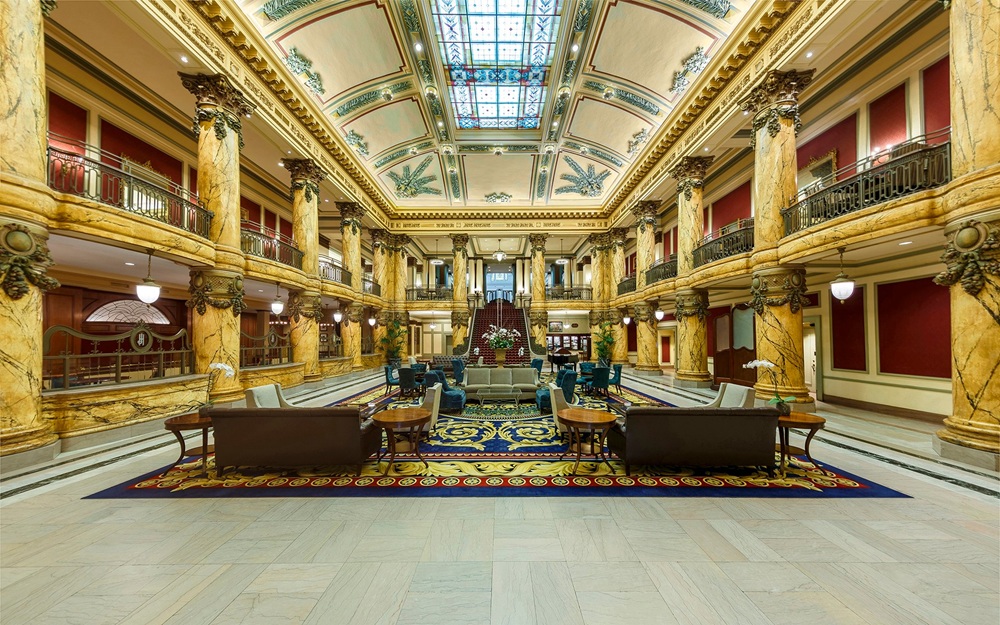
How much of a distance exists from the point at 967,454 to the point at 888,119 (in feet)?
22.0

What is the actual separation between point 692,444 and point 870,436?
13.9 ft

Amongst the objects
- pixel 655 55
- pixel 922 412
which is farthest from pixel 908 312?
pixel 655 55

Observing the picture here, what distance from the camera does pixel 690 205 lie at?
11.4 meters

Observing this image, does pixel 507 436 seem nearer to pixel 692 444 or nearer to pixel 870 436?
pixel 692 444

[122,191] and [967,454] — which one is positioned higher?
[122,191]

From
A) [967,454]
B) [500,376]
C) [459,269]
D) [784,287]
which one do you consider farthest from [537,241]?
[967,454]

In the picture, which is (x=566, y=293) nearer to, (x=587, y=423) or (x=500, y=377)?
(x=500, y=377)

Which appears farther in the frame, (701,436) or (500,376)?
(500,376)

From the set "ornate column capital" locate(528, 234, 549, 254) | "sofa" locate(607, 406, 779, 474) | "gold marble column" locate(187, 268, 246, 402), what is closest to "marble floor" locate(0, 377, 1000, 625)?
"sofa" locate(607, 406, 779, 474)

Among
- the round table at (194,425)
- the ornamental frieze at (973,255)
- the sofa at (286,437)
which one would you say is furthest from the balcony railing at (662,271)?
the round table at (194,425)

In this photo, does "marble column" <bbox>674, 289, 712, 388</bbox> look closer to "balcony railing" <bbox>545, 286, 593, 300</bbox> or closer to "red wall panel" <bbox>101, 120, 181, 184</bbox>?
"balcony railing" <bbox>545, 286, 593, 300</bbox>

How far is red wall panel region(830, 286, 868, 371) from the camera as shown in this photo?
8.43 m

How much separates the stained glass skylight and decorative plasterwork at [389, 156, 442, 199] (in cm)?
363

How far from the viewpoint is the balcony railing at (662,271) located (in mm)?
12688
